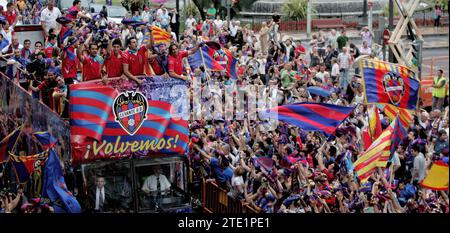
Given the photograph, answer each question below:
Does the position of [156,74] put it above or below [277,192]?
above

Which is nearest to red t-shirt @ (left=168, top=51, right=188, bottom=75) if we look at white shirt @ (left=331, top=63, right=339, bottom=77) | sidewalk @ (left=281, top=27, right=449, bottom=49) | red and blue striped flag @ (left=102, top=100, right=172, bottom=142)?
red and blue striped flag @ (left=102, top=100, right=172, bottom=142)

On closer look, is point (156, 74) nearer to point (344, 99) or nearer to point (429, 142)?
point (429, 142)

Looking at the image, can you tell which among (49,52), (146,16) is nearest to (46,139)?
(49,52)

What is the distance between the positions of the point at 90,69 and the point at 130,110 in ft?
5.11

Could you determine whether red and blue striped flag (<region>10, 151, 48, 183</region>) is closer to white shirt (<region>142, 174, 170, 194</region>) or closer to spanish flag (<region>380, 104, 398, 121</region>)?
white shirt (<region>142, 174, 170, 194</region>)

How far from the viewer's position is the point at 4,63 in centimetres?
2292

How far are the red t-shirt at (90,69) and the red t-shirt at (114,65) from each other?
0.17 meters

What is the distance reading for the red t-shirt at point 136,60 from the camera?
777 inches

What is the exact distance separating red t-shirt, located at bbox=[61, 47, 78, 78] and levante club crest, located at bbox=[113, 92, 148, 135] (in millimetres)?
3473

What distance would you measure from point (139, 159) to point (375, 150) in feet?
11.5

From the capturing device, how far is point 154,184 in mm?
19125
